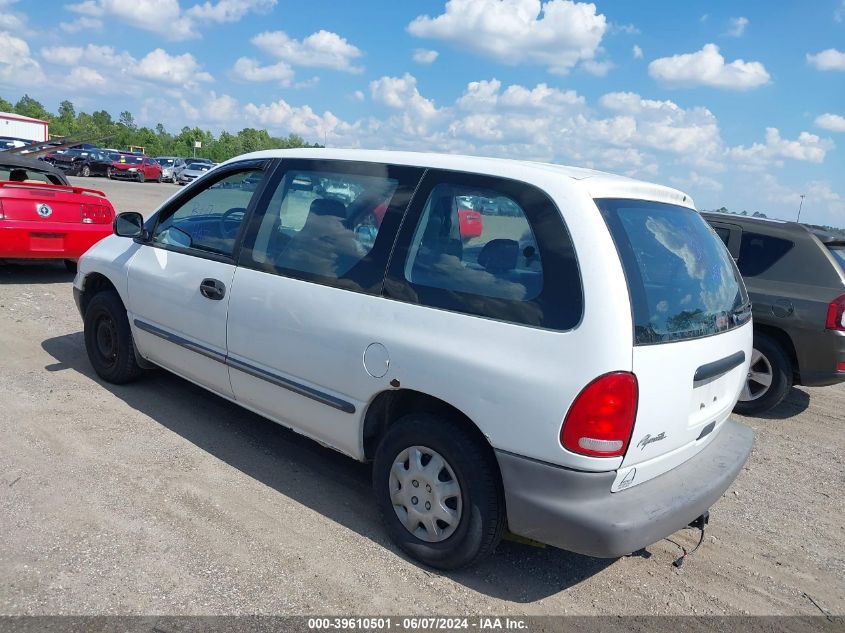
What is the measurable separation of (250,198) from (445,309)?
5.69ft

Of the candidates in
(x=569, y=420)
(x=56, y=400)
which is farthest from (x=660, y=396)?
(x=56, y=400)

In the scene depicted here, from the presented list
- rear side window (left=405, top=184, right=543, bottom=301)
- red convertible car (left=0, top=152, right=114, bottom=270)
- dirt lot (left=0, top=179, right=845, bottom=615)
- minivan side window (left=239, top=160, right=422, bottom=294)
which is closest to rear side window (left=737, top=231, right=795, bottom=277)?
dirt lot (left=0, top=179, right=845, bottom=615)

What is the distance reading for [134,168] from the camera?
3588 cm

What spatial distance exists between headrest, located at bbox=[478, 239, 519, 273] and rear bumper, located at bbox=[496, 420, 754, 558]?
80 centimetres

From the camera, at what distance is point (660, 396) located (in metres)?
2.75

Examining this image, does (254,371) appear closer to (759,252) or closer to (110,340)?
(110,340)

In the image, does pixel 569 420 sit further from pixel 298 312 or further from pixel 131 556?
pixel 131 556

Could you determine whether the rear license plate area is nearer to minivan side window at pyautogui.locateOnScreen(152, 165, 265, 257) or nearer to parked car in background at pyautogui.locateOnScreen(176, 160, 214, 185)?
minivan side window at pyautogui.locateOnScreen(152, 165, 265, 257)

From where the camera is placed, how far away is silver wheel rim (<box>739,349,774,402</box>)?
19.4 ft

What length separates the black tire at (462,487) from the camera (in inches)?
114

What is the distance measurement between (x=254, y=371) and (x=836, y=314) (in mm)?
4638

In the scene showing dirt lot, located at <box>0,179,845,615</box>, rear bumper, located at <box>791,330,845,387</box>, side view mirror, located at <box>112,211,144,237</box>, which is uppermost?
side view mirror, located at <box>112,211,144,237</box>

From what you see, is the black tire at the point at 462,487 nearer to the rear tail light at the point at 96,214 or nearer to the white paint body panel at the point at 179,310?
the white paint body panel at the point at 179,310

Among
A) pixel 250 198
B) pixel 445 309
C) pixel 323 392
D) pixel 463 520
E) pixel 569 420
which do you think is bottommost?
pixel 463 520
